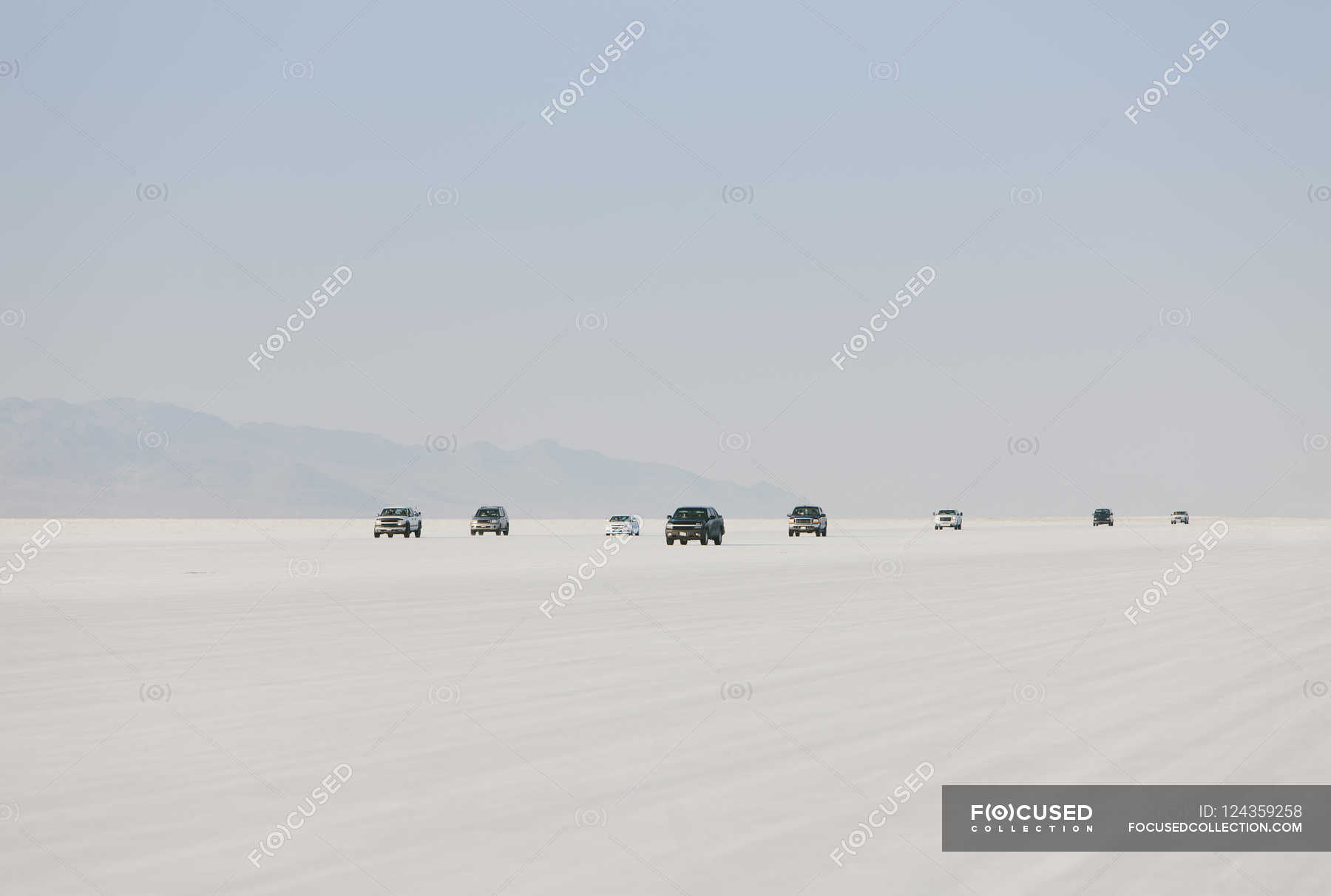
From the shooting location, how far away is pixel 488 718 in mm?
10812

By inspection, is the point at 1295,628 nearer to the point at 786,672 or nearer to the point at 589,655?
the point at 786,672

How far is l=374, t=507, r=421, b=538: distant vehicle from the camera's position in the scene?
238 feet

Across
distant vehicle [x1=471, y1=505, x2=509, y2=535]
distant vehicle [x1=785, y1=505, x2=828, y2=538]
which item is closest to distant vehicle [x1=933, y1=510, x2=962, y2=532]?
distant vehicle [x1=785, y1=505, x2=828, y2=538]

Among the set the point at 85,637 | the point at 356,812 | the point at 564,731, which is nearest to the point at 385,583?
the point at 85,637

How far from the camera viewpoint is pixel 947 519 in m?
103

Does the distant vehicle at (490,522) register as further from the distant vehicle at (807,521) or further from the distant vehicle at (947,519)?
the distant vehicle at (947,519)

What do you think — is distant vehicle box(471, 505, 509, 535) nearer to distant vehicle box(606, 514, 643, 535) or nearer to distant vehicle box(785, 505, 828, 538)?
distant vehicle box(606, 514, 643, 535)

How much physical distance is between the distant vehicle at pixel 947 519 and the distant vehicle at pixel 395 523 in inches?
1815

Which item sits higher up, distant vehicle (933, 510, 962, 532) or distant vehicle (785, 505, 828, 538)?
distant vehicle (933, 510, 962, 532)

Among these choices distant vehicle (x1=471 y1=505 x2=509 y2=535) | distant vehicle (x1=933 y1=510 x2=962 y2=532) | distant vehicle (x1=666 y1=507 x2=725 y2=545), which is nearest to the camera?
distant vehicle (x1=666 y1=507 x2=725 y2=545)

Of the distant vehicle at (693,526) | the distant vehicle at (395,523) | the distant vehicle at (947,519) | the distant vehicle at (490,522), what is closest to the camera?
the distant vehicle at (693,526)

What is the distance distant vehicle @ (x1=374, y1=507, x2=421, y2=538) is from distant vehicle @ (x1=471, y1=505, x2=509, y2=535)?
6691 mm

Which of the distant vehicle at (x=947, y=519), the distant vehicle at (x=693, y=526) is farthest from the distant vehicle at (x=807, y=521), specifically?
the distant vehicle at (x=947, y=519)

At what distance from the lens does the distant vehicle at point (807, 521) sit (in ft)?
248
